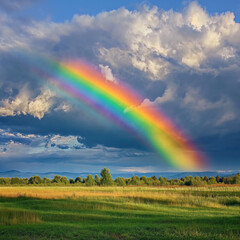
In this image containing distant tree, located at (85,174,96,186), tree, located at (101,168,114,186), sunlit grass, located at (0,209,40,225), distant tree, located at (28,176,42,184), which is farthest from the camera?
distant tree, located at (28,176,42,184)

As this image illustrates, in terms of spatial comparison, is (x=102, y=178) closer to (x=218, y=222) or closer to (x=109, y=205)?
(x=109, y=205)

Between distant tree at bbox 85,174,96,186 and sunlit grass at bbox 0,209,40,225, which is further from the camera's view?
distant tree at bbox 85,174,96,186

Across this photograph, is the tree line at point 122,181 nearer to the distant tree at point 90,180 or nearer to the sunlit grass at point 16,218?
the distant tree at point 90,180

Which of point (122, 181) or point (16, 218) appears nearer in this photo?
point (16, 218)

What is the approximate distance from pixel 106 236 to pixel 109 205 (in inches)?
712

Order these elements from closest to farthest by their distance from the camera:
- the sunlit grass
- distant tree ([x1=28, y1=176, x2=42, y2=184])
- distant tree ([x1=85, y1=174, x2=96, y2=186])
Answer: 1. the sunlit grass
2. distant tree ([x1=85, y1=174, x2=96, y2=186])
3. distant tree ([x1=28, y1=176, x2=42, y2=184])

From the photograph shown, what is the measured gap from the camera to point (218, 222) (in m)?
21.0

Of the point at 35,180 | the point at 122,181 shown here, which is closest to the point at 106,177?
the point at 122,181

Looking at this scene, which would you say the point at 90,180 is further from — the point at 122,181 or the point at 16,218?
the point at 16,218

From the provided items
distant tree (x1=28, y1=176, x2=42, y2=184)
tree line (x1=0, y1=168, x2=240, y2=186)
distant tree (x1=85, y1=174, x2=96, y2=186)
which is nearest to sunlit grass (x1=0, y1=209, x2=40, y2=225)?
tree line (x1=0, y1=168, x2=240, y2=186)

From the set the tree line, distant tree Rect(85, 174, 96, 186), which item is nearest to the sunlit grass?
the tree line

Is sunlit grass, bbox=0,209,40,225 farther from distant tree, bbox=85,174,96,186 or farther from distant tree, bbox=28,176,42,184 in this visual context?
distant tree, bbox=28,176,42,184

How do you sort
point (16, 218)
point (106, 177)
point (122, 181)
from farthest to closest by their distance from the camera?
point (122, 181) < point (106, 177) < point (16, 218)

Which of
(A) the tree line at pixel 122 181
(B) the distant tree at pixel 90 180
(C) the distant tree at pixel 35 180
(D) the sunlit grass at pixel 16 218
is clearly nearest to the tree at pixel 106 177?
(A) the tree line at pixel 122 181
